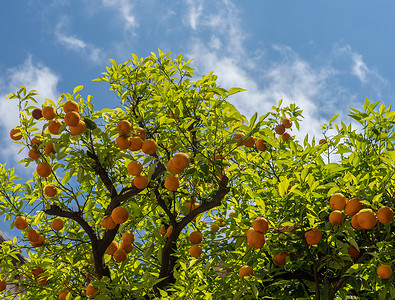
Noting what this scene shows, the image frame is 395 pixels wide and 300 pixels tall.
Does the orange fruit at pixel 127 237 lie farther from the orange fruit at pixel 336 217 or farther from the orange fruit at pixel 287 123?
the orange fruit at pixel 287 123

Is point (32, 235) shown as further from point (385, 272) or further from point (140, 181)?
point (385, 272)

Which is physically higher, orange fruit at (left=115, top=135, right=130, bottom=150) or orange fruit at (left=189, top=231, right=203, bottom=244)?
orange fruit at (left=115, top=135, right=130, bottom=150)

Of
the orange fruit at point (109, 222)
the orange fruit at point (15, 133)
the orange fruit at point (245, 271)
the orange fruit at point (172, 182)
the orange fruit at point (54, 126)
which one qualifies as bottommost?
the orange fruit at point (245, 271)

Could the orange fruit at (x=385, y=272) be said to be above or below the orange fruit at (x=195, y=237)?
below

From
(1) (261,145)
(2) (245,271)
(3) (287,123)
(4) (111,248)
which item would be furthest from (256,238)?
(3) (287,123)

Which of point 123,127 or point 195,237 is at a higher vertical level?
point 123,127

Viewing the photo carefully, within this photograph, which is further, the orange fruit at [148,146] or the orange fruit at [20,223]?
the orange fruit at [20,223]

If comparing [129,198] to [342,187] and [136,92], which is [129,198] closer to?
[136,92]

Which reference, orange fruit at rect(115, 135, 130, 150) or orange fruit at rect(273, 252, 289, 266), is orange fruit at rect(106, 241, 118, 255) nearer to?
orange fruit at rect(115, 135, 130, 150)

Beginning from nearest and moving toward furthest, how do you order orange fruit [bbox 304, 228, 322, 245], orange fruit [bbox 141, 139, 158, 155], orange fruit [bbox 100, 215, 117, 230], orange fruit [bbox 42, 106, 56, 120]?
1. orange fruit [bbox 304, 228, 322, 245]
2. orange fruit [bbox 141, 139, 158, 155]
3. orange fruit [bbox 42, 106, 56, 120]
4. orange fruit [bbox 100, 215, 117, 230]

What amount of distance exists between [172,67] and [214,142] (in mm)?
1701

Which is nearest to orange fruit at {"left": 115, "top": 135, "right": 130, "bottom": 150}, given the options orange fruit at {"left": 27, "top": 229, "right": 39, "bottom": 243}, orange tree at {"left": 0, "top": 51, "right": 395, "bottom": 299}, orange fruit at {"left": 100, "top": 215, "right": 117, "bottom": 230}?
orange tree at {"left": 0, "top": 51, "right": 395, "bottom": 299}

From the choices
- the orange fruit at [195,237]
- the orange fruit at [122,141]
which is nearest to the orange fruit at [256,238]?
the orange fruit at [195,237]

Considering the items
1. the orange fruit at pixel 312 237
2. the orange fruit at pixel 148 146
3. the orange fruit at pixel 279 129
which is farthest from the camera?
the orange fruit at pixel 279 129
